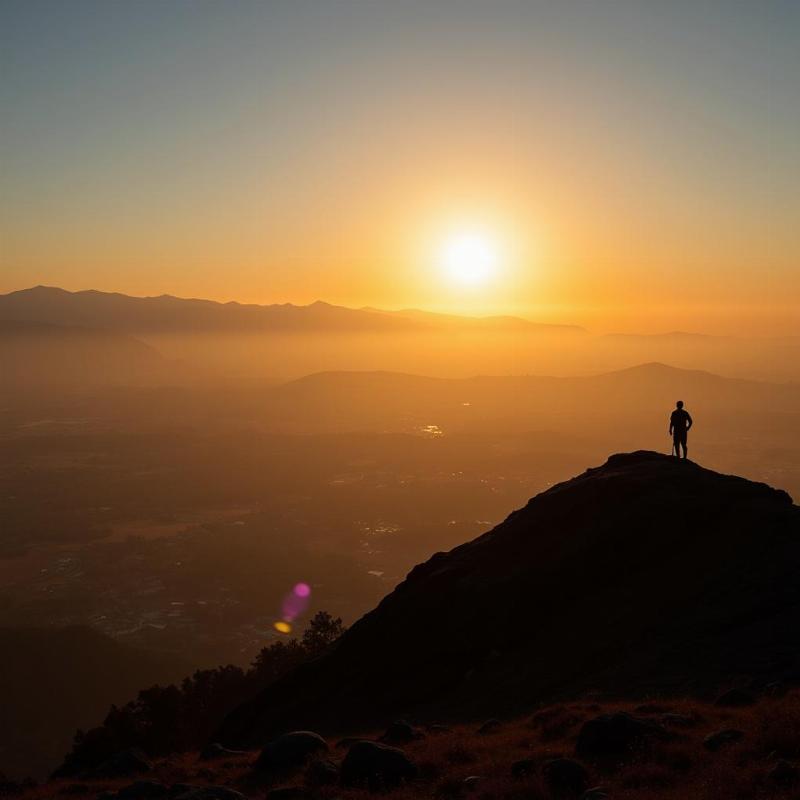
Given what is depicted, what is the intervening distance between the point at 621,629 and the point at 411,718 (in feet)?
30.3

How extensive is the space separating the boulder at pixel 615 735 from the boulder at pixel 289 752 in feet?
26.2

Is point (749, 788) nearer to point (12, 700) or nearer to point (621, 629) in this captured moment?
point (621, 629)

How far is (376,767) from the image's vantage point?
15188 mm

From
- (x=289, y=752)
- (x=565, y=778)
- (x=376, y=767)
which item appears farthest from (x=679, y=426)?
(x=289, y=752)

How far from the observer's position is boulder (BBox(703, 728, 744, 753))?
1353 centimetres

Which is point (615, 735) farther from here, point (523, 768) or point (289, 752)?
point (289, 752)

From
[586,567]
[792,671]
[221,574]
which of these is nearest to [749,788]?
[792,671]

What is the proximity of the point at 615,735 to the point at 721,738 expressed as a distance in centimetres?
230

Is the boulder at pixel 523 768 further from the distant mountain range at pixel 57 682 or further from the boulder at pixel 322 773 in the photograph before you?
the distant mountain range at pixel 57 682

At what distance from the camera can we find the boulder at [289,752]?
17797 mm

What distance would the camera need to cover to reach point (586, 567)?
2928cm

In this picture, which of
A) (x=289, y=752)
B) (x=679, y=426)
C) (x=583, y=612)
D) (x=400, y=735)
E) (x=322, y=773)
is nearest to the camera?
(x=322, y=773)

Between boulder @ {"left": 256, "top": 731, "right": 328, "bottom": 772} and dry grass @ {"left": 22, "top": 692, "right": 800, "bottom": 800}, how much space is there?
50 cm

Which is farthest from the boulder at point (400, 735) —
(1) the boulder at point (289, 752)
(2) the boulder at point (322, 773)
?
(2) the boulder at point (322, 773)
